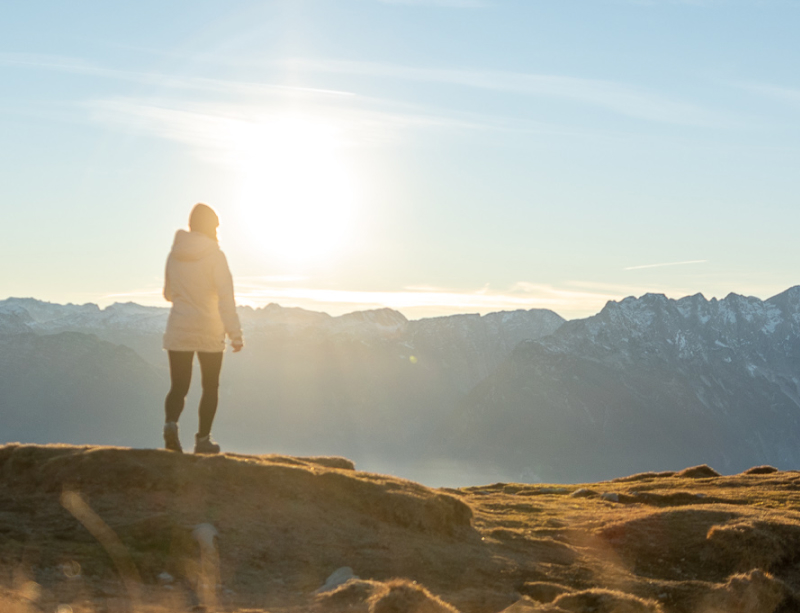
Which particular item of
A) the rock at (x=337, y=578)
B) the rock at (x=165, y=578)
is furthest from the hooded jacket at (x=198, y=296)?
the rock at (x=337, y=578)

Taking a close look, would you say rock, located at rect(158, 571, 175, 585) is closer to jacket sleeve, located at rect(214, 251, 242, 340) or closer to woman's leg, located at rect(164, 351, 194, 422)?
woman's leg, located at rect(164, 351, 194, 422)

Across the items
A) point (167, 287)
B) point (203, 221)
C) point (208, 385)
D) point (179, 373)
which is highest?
point (203, 221)

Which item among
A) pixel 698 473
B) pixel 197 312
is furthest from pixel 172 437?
pixel 698 473

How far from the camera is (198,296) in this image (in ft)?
53.3

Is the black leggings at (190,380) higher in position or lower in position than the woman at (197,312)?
lower

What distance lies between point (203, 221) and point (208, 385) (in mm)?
3925

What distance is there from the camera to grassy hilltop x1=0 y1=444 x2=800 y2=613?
10.7 meters

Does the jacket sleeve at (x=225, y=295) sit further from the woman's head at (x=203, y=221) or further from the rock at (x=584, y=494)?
the rock at (x=584, y=494)

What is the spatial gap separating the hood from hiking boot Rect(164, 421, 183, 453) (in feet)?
12.9

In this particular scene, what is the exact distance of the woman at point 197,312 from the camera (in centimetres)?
1603

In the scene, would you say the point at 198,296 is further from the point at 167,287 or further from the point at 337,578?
the point at 337,578

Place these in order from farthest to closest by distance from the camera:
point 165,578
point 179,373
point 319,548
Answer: point 179,373 → point 319,548 → point 165,578

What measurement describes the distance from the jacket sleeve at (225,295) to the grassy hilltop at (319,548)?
3.10 metres

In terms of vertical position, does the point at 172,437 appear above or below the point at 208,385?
below
